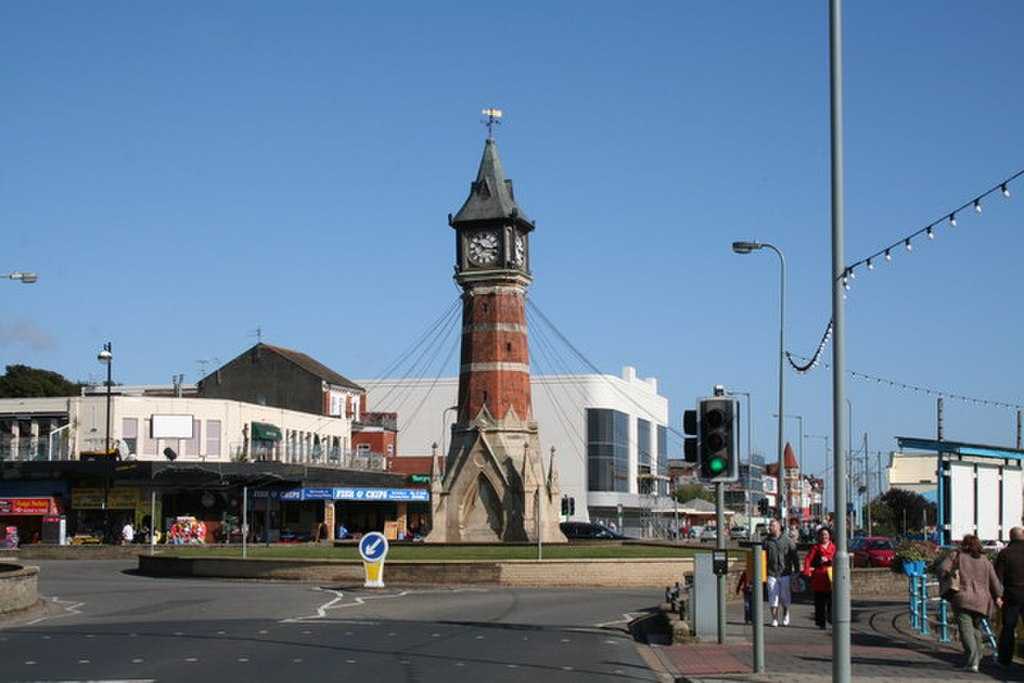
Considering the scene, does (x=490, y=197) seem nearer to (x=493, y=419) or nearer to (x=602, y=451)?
(x=493, y=419)

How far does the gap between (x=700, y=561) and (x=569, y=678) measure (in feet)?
15.0

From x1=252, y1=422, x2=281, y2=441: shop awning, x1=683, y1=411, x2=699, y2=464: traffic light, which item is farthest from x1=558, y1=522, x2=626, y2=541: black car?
x1=683, y1=411, x2=699, y2=464: traffic light

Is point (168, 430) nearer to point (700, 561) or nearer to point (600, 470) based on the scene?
point (600, 470)

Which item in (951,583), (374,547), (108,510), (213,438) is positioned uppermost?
(213,438)

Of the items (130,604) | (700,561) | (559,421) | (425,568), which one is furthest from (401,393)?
(700,561)

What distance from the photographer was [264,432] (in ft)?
248

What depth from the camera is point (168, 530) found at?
66.2 metres

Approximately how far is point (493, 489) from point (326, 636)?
38592 mm

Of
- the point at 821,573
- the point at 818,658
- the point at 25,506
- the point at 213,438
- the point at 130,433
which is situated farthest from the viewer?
the point at 213,438

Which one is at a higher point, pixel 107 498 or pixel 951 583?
pixel 951 583

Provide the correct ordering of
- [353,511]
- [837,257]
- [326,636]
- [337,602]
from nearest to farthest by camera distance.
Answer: [837,257] < [326,636] < [337,602] < [353,511]

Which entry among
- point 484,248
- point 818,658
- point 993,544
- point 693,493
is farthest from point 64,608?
point 693,493

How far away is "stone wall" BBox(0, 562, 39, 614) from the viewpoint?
85.4ft

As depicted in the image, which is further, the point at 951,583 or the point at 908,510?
the point at 908,510
